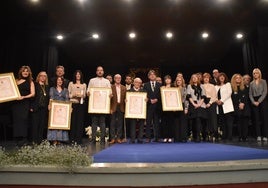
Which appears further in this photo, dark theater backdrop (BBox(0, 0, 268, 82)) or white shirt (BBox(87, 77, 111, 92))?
dark theater backdrop (BBox(0, 0, 268, 82))

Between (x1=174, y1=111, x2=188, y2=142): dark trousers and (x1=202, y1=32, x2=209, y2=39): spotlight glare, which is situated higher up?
(x1=202, y1=32, x2=209, y2=39): spotlight glare

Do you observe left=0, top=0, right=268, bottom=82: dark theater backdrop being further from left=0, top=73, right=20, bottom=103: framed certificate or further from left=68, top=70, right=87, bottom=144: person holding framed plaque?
left=0, top=73, right=20, bottom=103: framed certificate

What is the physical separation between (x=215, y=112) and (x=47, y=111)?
3108mm

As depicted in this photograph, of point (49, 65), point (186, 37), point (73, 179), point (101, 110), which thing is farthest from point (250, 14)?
point (73, 179)

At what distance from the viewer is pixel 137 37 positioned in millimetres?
8727

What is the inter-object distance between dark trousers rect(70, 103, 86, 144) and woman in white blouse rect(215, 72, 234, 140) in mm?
2580

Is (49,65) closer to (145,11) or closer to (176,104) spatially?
(145,11)

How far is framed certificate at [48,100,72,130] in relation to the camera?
437cm

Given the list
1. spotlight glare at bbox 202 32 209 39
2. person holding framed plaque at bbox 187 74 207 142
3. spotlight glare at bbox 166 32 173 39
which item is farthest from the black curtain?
person holding framed plaque at bbox 187 74 207 142

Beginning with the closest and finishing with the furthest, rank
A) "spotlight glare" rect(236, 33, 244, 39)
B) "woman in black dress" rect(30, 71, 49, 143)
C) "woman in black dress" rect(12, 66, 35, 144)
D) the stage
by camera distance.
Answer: the stage
"woman in black dress" rect(12, 66, 35, 144)
"woman in black dress" rect(30, 71, 49, 143)
"spotlight glare" rect(236, 33, 244, 39)

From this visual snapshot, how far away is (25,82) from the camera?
14.0ft

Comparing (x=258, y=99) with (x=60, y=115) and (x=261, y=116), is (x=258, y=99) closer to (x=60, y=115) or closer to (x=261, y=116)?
(x=261, y=116)

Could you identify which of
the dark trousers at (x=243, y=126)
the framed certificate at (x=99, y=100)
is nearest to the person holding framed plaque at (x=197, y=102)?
the dark trousers at (x=243, y=126)

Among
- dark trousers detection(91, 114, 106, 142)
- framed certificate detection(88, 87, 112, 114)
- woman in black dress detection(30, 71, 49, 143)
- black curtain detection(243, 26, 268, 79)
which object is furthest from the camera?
black curtain detection(243, 26, 268, 79)
